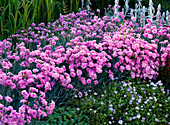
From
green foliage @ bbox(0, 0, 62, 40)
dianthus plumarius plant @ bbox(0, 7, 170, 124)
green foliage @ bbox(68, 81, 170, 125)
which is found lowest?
green foliage @ bbox(68, 81, 170, 125)

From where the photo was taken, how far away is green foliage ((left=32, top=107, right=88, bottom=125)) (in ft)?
10.5

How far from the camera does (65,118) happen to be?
10.6 ft

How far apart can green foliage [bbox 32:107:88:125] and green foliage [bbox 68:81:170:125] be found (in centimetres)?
9

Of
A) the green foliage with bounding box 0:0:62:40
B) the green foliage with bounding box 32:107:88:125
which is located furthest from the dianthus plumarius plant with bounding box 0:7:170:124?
the green foliage with bounding box 0:0:62:40

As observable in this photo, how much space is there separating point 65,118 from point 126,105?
3.04 ft

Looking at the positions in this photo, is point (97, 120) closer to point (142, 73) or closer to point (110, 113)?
point (110, 113)

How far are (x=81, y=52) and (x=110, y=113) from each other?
1.04 m

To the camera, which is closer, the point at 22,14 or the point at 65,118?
the point at 65,118

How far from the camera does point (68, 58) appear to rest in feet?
13.8

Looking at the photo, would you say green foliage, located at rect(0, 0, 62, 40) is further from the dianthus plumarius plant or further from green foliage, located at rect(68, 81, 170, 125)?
green foliage, located at rect(68, 81, 170, 125)

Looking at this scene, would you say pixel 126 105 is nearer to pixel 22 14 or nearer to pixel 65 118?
pixel 65 118

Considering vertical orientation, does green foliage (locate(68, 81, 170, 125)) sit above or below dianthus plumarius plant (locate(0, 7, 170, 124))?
below

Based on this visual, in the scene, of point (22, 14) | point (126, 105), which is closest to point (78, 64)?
point (126, 105)

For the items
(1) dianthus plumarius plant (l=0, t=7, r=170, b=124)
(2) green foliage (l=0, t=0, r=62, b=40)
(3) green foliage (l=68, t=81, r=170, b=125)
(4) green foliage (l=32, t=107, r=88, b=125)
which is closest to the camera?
(4) green foliage (l=32, t=107, r=88, b=125)
